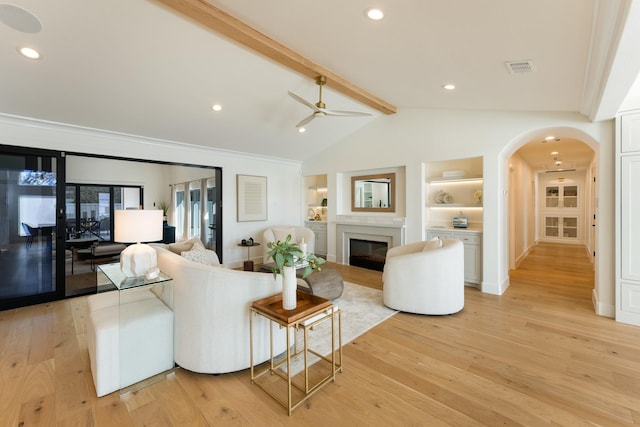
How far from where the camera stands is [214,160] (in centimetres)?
582

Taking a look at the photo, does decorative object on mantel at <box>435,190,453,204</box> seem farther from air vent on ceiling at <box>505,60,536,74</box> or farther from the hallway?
air vent on ceiling at <box>505,60,536,74</box>

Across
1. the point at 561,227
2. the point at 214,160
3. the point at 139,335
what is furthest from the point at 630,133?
the point at 561,227

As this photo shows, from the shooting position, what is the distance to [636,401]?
1.96 meters

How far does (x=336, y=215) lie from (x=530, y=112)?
4046 mm

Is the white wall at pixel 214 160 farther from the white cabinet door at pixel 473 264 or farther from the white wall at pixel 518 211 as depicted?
the white wall at pixel 518 211

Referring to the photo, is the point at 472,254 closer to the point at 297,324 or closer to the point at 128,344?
the point at 297,324

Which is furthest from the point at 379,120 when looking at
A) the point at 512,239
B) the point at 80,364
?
the point at 80,364

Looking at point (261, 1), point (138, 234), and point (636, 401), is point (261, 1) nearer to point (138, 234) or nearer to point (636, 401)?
point (138, 234)

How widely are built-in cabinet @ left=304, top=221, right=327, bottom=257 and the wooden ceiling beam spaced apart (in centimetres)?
354

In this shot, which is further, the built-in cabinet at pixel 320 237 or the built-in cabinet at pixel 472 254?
the built-in cabinet at pixel 320 237

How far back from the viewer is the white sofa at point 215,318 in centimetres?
218

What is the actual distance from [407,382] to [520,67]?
9.97 feet

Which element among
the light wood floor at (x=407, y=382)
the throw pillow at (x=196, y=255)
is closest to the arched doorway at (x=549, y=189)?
the light wood floor at (x=407, y=382)

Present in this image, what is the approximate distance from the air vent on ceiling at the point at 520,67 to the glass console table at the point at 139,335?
144 inches
